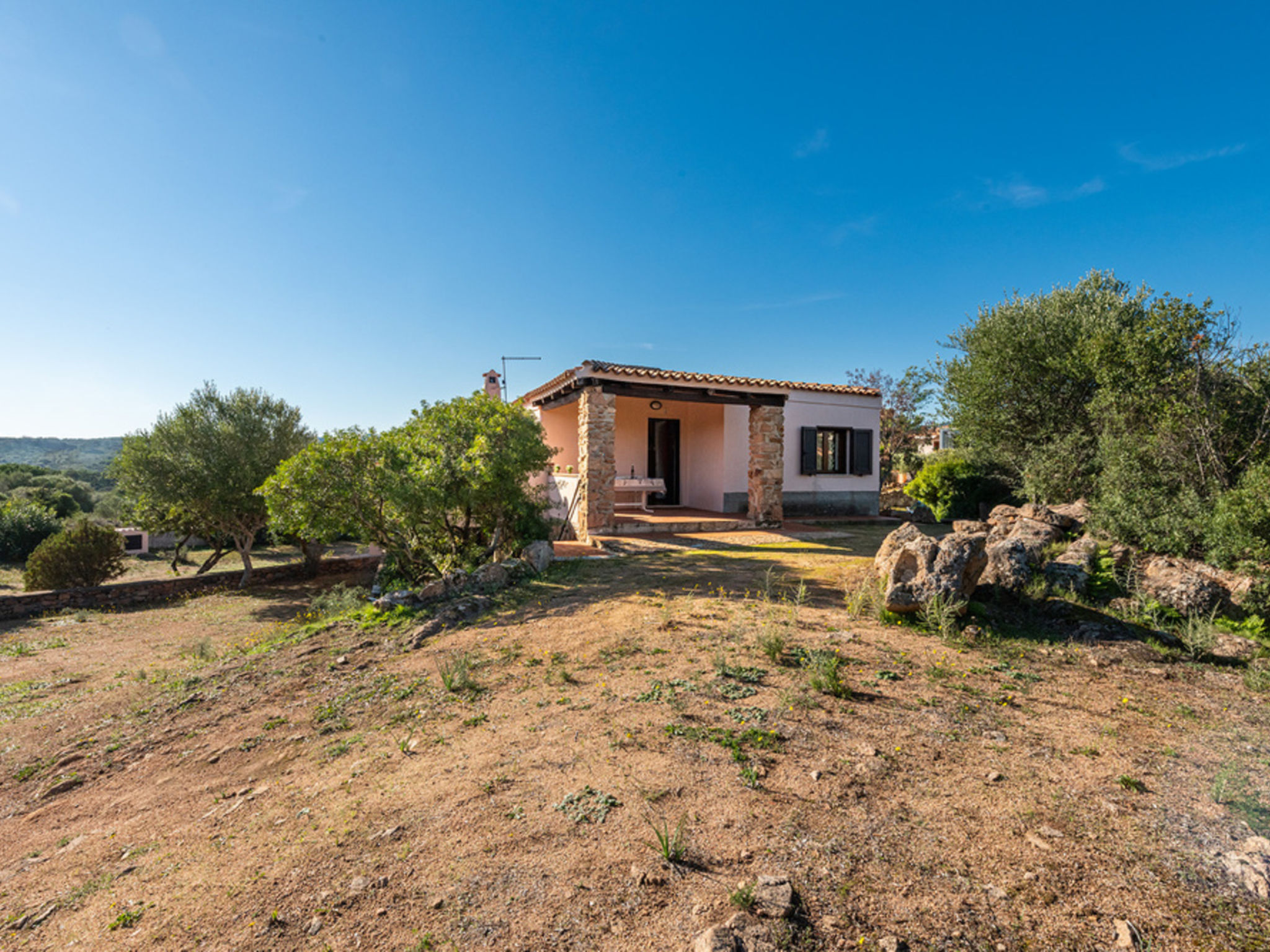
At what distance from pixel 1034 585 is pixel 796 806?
4528 millimetres

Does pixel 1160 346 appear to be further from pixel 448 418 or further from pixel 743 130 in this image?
pixel 448 418

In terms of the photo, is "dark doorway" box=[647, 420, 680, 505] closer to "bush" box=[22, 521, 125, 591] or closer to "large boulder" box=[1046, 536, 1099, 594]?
"large boulder" box=[1046, 536, 1099, 594]

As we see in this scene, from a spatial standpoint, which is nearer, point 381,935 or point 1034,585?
point 381,935

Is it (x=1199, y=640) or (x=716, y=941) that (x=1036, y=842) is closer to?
(x=716, y=941)

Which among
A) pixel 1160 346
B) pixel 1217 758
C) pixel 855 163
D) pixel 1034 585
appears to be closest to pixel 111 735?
pixel 1217 758

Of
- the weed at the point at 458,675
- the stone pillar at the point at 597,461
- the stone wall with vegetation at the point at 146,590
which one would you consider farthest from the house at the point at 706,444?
the stone wall with vegetation at the point at 146,590

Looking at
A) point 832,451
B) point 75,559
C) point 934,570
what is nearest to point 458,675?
point 934,570

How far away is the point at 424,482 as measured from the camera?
26.2 ft

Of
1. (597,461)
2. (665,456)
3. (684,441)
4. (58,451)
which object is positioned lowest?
(597,461)

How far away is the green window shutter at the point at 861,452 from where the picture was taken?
14672mm

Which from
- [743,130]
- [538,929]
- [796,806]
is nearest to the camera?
[538,929]

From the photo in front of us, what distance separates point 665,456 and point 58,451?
106 meters

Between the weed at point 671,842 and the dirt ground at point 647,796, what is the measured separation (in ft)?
0.13

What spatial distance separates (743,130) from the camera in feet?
40.2
